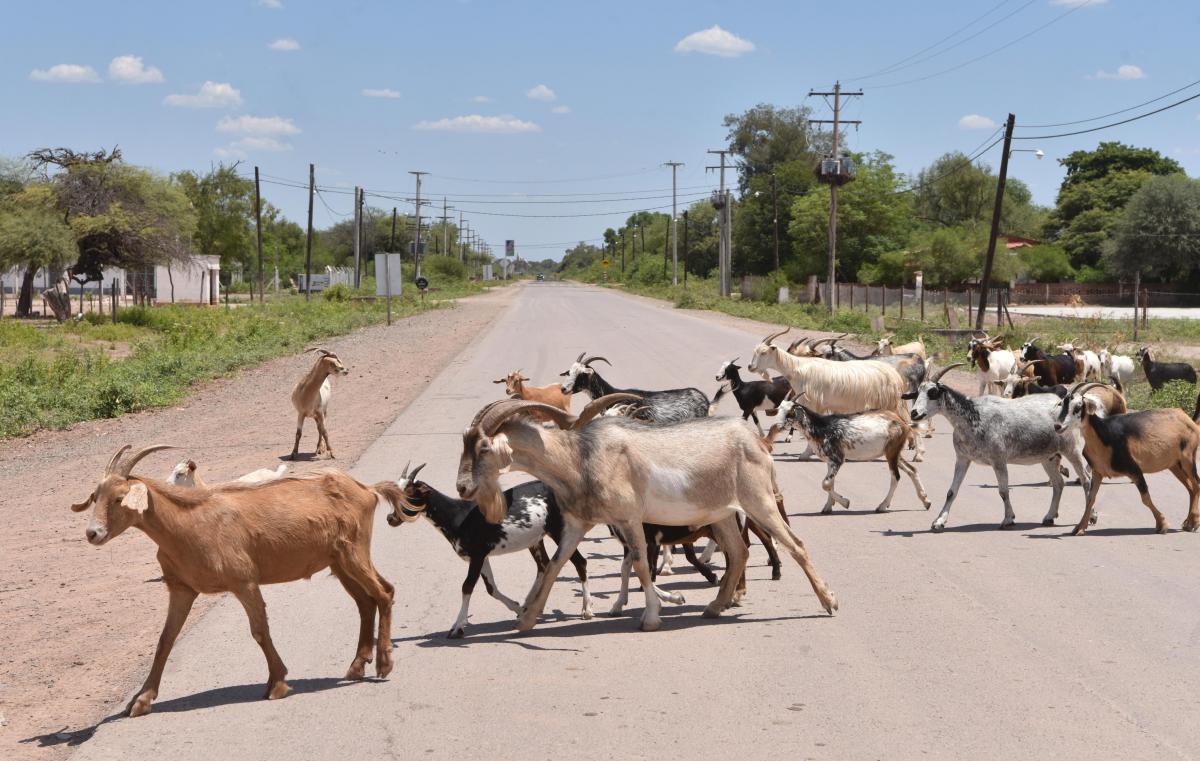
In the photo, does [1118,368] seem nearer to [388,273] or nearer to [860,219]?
[388,273]

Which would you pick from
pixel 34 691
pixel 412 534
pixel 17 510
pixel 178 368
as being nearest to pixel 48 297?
pixel 178 368

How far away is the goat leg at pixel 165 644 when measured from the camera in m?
6.18

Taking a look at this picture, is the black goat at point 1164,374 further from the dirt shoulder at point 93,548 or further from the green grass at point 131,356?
the green grass at point 131,356

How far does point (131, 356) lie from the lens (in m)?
30.0

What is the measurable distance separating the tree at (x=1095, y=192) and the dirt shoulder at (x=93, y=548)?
231 feet

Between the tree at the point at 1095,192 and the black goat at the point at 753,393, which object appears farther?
the tree at the point at 1095,192

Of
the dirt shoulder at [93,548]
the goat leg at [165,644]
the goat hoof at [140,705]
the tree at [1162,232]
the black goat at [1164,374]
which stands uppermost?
the tree at [1162,232]

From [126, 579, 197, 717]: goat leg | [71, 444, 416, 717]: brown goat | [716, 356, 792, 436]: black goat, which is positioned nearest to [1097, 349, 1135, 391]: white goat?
[716, 356, 792, 436]: black goat

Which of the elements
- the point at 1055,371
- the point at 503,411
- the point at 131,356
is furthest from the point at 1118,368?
the point at 131,356

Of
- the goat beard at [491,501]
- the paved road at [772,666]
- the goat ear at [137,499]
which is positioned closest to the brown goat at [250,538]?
the goat ear at [137,499]

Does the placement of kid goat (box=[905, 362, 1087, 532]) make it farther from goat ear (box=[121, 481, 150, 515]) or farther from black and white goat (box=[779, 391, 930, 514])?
goat ear (box=[121, 481, 150, 515])

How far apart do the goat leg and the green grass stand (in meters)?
13.8

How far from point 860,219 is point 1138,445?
6520 centimetres

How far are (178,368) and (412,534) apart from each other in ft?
54.8
